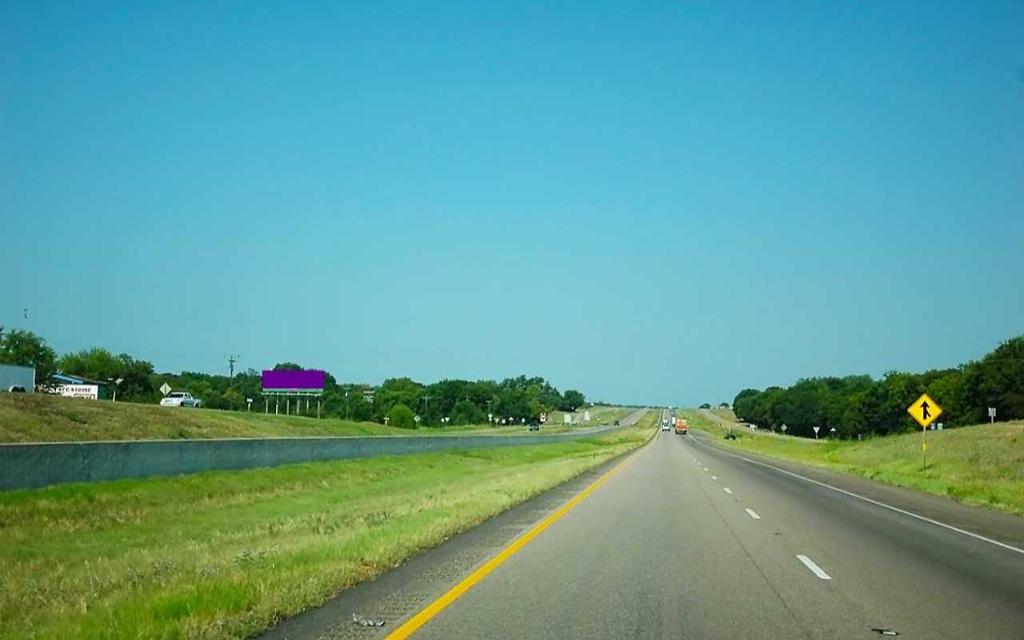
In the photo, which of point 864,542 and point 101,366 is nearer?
point 864,542

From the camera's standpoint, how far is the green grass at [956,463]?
32.8 meters

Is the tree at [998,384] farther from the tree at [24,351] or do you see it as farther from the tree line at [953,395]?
the tree at [24,351]

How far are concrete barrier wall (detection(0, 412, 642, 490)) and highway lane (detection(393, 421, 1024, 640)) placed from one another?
1122 cm

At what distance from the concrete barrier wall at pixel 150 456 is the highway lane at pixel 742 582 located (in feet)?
36.8

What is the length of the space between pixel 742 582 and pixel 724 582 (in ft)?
0.77

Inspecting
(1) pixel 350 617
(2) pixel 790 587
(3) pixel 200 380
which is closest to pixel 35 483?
(1) pixel 350 617

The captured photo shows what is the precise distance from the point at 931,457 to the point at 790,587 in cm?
4775

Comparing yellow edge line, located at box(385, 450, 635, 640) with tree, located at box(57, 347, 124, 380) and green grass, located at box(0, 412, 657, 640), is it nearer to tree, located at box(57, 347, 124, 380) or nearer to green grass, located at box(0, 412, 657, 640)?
green grass, located at box(0, 412, 657, 640)

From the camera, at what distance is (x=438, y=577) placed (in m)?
13.0

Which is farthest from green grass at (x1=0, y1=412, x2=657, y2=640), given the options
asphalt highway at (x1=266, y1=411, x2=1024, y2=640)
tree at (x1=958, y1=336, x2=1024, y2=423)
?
tree at (x1=958, y1=336, x2=1024, y2=423)

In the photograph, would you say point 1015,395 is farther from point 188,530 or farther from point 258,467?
point 188,530

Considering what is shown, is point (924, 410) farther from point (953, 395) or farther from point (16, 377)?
point (953, 395)

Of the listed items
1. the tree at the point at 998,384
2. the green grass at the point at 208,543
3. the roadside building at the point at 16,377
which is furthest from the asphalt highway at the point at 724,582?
the tree at the point at 998,384

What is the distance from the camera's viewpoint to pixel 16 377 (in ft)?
220
